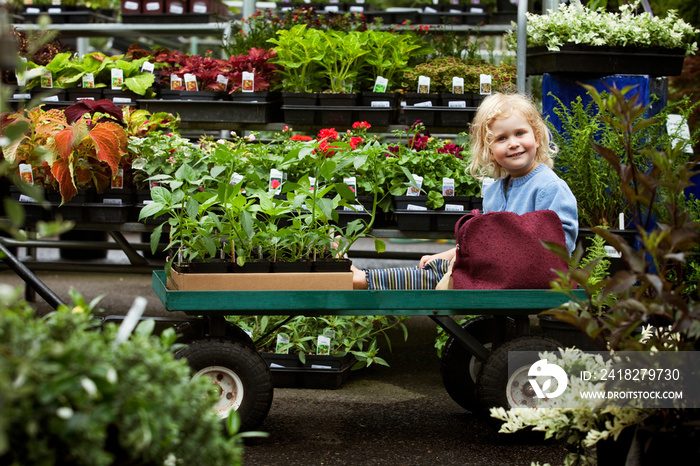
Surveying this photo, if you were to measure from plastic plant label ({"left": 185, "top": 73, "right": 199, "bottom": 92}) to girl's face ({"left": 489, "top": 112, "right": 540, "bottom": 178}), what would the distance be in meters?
2.14

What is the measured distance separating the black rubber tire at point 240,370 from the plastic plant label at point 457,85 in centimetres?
229

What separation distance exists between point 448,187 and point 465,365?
106cm

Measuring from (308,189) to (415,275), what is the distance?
593 mm

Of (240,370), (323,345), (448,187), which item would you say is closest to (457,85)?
(448,187)

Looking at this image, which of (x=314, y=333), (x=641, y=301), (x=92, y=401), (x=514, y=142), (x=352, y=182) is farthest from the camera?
(x=352, y=182)

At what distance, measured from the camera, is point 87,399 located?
3.32 ft

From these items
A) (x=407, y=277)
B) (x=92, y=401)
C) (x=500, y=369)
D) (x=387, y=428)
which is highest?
(x=92, y=401)

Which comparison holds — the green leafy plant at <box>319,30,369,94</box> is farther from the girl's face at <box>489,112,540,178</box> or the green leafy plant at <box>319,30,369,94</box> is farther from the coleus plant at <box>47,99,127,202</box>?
the girl's face at <box>489,112,540,178</box>

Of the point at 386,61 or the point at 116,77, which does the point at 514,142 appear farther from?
the point at 116,77

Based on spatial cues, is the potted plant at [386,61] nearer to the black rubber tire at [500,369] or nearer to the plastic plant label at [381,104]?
the plastic plant label at [381,104]

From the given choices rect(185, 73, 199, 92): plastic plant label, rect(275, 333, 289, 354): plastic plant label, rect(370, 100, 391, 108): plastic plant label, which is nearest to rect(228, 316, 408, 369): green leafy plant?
rect(275, 333, 289, 354): plastic plant label

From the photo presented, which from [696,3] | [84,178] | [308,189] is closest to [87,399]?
[308,189]

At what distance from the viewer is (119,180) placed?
360 cm

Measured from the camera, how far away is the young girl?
8.86ft
